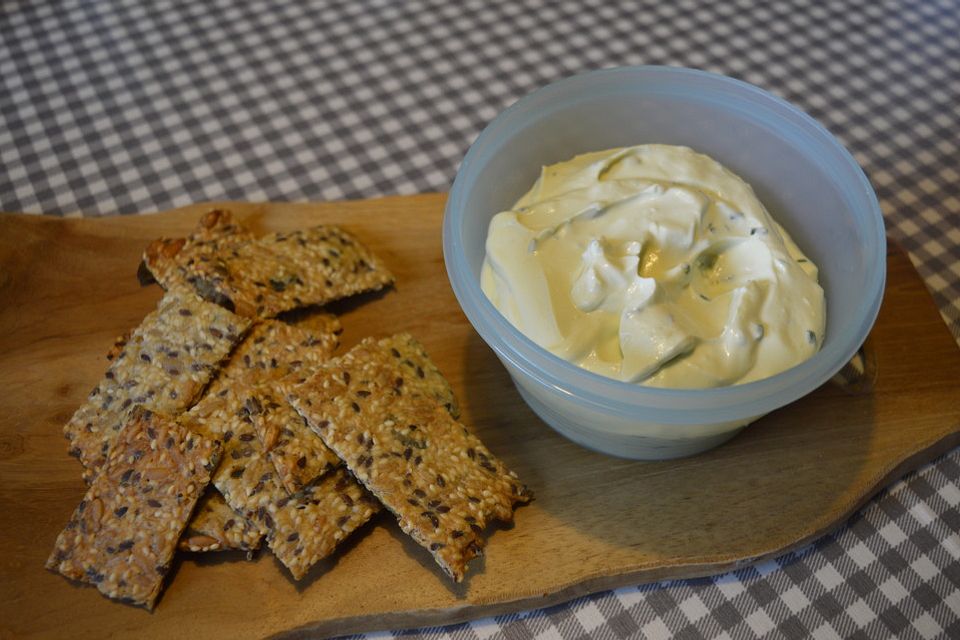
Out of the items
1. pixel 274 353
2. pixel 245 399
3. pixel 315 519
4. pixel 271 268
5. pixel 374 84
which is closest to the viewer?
pixel 315 519

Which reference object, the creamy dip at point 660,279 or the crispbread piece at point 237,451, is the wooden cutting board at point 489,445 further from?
the creamy dip at point 660,279

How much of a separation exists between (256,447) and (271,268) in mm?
474

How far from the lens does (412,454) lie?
1.72 metres

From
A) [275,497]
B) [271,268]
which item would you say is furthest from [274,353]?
[275,497]

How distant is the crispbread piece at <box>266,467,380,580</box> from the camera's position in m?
1.63

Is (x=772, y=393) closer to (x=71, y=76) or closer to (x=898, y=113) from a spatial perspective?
(x=898, y=113)

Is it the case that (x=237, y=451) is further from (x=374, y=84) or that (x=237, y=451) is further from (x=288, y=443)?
(x=374, y=84)

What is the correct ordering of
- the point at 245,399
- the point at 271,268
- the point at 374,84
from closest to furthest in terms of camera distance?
the point at 245,399
the point at 271,268
the point at 374,84

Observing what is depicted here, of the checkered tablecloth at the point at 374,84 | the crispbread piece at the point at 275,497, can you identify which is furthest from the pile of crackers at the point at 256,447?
the checkered tablecloth at the point at 374,84

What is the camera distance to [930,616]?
172 cm

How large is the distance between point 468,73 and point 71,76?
136 cm

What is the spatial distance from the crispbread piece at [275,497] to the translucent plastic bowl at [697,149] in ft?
1.44

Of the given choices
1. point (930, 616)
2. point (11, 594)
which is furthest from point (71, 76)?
point (930, 616)

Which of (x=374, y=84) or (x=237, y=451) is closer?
(x=237, y=451)
